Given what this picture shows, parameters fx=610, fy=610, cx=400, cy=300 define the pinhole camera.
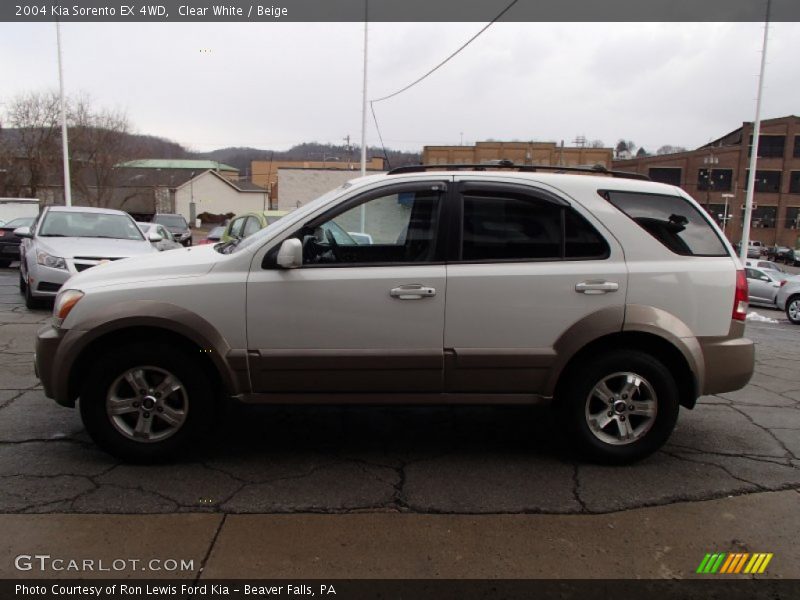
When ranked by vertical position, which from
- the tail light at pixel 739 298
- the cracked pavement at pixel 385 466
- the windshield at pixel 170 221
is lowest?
the cracked pavement at pixel 385 466

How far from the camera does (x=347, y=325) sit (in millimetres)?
3695

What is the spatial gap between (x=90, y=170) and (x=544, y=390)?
53.8 metres

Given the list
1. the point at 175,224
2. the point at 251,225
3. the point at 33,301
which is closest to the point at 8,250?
the point at 33,301

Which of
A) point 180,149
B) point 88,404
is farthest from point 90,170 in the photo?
point 88,404

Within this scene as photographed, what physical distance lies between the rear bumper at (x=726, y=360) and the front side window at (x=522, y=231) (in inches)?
36.4

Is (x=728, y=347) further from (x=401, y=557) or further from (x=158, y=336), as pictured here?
(x=158, y=336)

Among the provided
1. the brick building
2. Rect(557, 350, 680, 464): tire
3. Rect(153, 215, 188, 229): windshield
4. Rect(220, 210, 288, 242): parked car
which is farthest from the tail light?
the brick building

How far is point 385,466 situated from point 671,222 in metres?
2.44

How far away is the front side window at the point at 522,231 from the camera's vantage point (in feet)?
12.5

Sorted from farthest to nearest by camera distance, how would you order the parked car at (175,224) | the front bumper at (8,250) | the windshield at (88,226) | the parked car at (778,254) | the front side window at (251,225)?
the parked car at (778,254) → the parked car at (175,224) → the front bumper at (8,250) → the front side window at (251,225) → the windshield at (88,226)

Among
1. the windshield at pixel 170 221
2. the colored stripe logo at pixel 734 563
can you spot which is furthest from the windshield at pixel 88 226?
the windshield at pixel 170 221

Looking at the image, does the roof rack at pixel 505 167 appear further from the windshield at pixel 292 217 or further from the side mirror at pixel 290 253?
the side mirror at pixel 290 253

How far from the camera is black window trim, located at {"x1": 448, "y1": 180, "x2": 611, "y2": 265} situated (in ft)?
12.5

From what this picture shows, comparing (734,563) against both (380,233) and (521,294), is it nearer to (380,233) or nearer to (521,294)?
(521,294)
